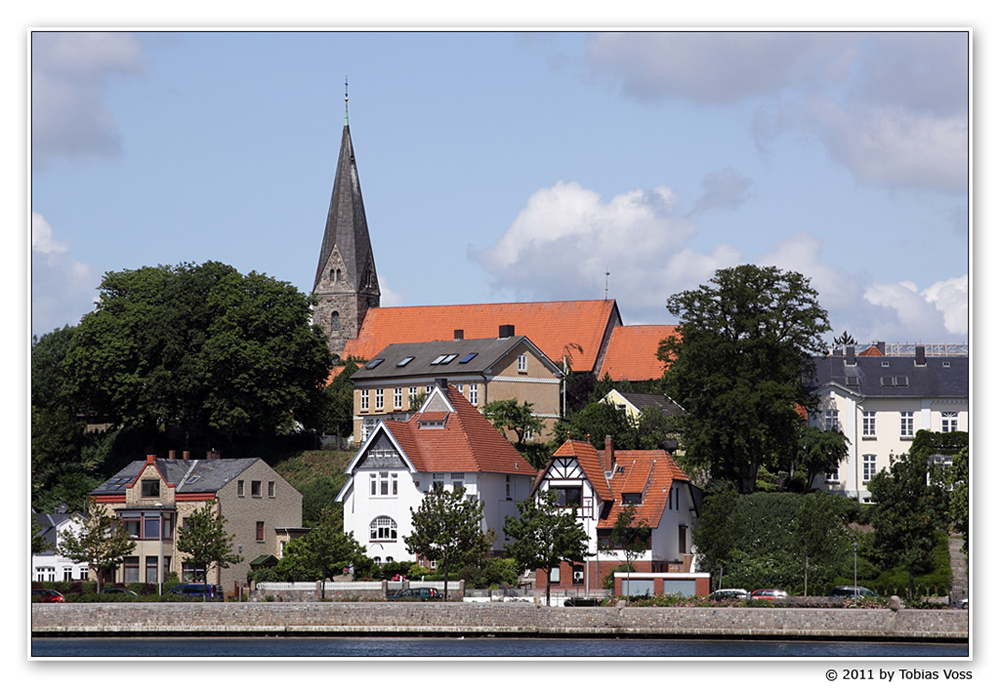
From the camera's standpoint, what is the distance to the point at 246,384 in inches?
2950

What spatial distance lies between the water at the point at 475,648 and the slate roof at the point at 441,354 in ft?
107

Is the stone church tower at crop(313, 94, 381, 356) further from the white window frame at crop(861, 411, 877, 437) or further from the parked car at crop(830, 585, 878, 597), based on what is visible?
the parked car at crop(830, 585, 878, 597)

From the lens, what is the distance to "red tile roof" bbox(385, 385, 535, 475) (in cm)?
5966

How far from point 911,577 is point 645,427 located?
71.2ft

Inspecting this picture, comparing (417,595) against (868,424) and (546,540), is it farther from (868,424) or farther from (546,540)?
(868,424)

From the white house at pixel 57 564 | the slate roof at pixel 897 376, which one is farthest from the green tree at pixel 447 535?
the slate roof at pixel 897 376

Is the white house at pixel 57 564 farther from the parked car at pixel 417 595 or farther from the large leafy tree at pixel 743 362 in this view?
the large leafy tree at pixel 743 362

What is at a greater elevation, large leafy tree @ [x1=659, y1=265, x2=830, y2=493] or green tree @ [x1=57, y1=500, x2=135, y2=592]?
large leafy tree @ [x1=659, y1=265, x2=830, y2=493]

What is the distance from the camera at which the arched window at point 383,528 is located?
5912 centimetres

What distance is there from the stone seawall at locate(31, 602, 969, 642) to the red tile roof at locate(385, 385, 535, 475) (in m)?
13.9

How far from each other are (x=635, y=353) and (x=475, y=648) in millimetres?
55876

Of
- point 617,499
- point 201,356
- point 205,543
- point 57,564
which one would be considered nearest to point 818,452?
point 617,499

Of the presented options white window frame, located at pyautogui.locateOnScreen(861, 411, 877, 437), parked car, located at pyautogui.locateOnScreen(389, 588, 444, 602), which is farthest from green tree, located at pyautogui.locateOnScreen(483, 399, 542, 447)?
parked car, located at pyautogui.locateOnScreen(389, 588, 444, 602)
